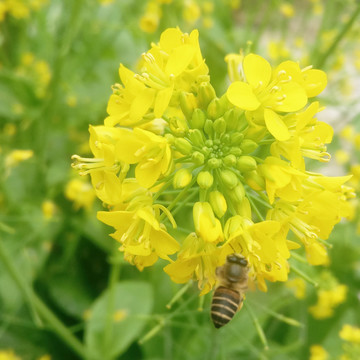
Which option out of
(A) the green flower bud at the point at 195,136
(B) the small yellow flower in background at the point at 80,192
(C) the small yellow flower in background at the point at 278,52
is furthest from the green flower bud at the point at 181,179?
(C) the small yellow flower in background at the point at 278,52

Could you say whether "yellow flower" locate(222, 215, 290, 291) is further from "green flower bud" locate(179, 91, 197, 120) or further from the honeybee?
"green flower bud" locate(179, 91, 197, 120)

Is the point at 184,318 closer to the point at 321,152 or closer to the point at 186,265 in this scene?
the point at 186,265

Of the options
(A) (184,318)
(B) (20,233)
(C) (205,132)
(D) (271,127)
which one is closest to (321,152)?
(D) (271,127)

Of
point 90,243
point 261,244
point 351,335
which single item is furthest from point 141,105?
point 90,243

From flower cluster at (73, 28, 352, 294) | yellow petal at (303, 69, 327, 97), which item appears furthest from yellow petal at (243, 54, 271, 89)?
yellow petal at (303, 69, 327, 97)

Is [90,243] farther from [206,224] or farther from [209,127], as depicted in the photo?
[206,224]

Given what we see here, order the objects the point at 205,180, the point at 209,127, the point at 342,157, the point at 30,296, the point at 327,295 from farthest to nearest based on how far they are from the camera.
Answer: the point at 342,157
the point at 327,295
the point at 30,296
the point at 209,127
the point at 205,180
